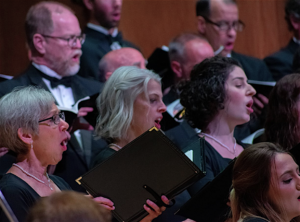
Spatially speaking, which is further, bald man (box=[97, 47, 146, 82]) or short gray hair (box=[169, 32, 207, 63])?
short gray hair (box=[169, 32, 207, 63])

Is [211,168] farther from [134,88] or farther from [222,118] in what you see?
[134,88]

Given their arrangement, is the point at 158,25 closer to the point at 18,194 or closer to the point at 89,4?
the point at 89,4

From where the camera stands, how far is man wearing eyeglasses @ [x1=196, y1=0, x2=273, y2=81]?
412 centimetres

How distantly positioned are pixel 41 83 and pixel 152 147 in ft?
4.25

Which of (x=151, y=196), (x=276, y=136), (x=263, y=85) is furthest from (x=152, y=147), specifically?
(x=263, y=85)

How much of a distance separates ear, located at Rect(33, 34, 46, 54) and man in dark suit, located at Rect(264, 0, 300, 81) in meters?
1.65

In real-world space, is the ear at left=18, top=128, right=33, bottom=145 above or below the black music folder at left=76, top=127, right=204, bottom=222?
above

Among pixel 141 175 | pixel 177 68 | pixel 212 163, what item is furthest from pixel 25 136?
pixel 177 68

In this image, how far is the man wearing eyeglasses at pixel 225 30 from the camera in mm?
4121

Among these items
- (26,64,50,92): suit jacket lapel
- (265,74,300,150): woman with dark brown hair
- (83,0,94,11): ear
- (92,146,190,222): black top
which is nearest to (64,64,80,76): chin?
(26,64,50,92): suit jacket lapel

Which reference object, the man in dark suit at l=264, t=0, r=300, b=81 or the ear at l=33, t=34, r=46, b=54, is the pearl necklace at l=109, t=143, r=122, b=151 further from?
the man in dark suit at l=264, t=0, r=300, b=81

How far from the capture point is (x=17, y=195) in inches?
81.6

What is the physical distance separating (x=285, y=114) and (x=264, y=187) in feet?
2.55

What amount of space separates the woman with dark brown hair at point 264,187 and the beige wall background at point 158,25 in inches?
87.0
